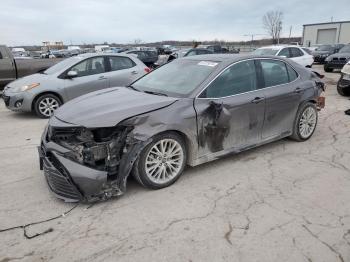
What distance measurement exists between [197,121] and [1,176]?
279 centimetres

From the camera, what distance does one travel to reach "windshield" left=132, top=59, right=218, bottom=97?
4512 millimetres

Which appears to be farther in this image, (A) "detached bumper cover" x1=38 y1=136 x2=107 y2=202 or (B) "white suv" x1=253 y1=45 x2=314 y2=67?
(B) "white suv" x1=253 y1=45 x2=314 y2=67

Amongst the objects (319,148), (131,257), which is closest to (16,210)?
(131,257)

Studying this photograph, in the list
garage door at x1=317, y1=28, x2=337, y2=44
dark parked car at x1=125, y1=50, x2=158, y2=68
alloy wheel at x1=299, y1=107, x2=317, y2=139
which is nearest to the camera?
alloy wheel at x1=299, y1=107, x2=317, y2=139

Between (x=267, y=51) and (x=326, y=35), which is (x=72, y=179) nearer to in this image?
(x=267, y=51)

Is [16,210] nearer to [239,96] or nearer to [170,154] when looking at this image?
[170,154]

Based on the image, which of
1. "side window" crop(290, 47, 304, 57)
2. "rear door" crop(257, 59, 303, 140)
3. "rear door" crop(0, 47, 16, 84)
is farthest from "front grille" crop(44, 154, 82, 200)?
"side window" crop(290, 47, 304, 57)

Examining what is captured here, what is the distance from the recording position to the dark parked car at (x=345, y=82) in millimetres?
9375

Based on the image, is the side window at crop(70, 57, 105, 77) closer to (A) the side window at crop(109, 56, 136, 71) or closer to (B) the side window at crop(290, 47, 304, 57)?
(A) the side window at crop(109, 56, 136, 71)

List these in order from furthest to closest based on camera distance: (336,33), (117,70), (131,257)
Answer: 1. (336,33)
2. (117,70)
3. (131,257)

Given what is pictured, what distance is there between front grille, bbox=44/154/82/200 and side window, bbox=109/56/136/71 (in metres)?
5.58

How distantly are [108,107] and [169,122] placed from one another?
762 millimetres

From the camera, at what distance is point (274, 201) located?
12.5ft

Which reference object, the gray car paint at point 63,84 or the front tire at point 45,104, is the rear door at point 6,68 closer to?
the gray car paint at point 63,84
